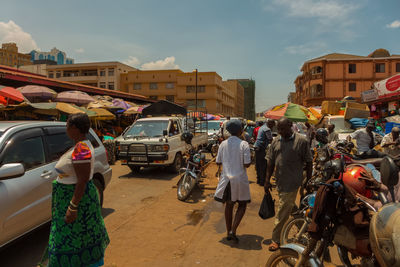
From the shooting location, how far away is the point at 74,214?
222 cm

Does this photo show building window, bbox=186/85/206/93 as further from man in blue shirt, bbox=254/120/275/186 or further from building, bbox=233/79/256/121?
building, bbox=233/79/256/121

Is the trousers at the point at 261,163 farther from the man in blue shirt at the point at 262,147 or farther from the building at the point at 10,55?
the building at the point at 10,55

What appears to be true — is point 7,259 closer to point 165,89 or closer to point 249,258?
point 249,258

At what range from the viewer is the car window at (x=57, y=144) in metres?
4.07

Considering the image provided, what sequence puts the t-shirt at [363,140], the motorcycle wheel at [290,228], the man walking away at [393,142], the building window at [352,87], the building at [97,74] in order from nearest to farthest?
the motorcycle wheel at [290,228]
the man walking away at [393,142]
the t-shirt at [363,140]
the building window at [352,87]
the building at [97,74]

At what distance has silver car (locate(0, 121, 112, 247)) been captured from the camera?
314 cm

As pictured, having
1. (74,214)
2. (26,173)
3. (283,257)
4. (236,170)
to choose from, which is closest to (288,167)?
(236,170)

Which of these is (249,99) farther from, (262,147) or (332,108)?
(262,147)

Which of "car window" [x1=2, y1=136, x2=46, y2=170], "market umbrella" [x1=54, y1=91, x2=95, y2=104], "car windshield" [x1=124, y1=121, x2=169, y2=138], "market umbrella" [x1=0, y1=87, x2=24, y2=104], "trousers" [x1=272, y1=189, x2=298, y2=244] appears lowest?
"trousers" [x1=272, y1=189, x2=298, y2=244]

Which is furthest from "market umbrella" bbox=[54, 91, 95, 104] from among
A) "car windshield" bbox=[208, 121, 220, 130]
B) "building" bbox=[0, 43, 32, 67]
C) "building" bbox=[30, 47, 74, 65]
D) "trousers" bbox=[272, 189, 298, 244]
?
"building" bbox=[30, 47, 74, 65]

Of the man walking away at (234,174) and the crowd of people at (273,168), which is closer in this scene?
the crowd of people at (273,168)

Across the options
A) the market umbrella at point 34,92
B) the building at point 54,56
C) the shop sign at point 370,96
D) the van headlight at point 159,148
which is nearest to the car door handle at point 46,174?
the van headlight at point 159,148

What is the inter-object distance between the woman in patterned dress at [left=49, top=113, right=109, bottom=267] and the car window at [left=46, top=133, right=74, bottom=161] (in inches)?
78.6

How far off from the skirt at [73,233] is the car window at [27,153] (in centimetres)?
161
